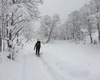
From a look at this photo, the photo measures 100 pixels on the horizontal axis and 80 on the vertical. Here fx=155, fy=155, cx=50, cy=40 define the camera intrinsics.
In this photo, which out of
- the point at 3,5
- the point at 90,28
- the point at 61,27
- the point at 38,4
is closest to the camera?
the point at 3,5

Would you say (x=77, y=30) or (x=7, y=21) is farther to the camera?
(x=77, y=30)

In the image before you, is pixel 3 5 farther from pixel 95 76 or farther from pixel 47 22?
pixel 47 22

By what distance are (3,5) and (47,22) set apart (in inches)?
1708

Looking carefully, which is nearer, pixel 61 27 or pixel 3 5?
pixel 3 5

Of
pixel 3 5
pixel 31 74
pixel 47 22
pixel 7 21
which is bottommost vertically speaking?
pixel 31 74

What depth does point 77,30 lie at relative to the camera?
2213 inches

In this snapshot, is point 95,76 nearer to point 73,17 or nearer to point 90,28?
point 90,28

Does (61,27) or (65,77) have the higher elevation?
(61,27)

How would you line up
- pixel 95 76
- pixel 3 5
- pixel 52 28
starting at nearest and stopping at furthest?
pixel 95 76
pixel 3 5
pixel 52 28

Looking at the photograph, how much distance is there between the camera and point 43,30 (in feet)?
184

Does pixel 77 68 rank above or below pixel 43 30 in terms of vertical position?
below

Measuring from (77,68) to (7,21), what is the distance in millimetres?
6962

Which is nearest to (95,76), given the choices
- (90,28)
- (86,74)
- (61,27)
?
(86,74)

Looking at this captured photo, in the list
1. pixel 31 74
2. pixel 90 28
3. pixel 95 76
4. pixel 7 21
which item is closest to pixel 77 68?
pixel 95 76
